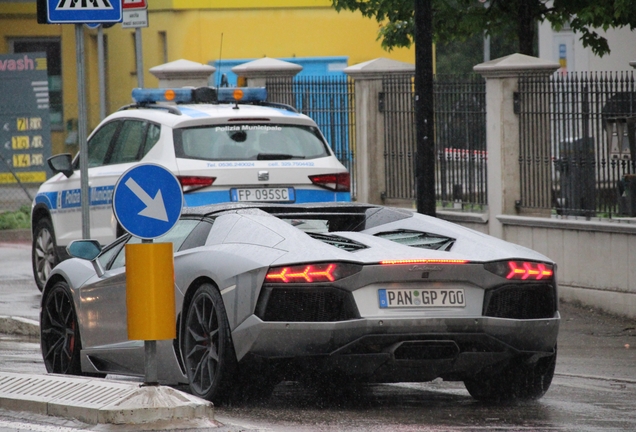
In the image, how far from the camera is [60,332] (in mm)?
9703

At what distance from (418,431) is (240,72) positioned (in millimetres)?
13406

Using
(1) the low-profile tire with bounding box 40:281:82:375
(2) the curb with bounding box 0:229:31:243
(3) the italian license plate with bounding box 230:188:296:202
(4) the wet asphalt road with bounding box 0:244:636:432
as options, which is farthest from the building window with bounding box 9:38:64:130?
(1) the low-profile tire with bounding box 40:281:82:375

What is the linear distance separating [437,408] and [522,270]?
0.93 meters

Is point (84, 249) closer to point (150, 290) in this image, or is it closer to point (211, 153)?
point (150, 290)

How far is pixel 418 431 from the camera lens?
23.5 ft

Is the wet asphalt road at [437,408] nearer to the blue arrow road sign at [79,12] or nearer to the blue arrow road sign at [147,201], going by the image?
the blue arrow road sign at [147,201]

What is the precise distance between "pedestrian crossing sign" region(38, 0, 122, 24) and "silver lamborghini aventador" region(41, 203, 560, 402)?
361 cm

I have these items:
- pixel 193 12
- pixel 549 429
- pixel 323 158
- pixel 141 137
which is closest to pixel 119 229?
pixel 141 137

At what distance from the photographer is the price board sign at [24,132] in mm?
22688

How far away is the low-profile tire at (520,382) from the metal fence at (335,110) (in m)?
10.1

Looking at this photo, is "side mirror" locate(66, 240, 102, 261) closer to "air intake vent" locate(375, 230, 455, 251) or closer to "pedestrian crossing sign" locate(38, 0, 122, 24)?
"air intake vent" locate(375, 230, 455, 251)

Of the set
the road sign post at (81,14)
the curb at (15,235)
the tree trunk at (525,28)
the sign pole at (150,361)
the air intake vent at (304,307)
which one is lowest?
the sign pole at (150,361)

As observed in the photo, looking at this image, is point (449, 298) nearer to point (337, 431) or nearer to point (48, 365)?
point (337, 431)

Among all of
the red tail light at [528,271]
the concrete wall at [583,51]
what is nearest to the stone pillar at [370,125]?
the red tail light at [528,271]
